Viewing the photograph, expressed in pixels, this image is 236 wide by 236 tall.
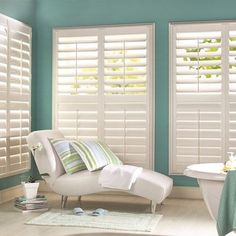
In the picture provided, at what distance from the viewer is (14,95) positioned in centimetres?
616

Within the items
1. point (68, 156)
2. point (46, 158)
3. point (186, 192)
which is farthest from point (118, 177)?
point (186, 192)

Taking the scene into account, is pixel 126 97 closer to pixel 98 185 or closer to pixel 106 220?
pixel 98 185

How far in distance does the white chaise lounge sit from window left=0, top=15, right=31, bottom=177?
413mm

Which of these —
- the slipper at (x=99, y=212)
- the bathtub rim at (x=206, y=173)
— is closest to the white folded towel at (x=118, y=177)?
the slipper at (x=99, y=212)

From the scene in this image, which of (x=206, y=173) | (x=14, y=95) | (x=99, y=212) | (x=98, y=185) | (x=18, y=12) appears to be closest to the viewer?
(x=206, y=173)

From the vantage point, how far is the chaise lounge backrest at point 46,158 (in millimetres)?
5637

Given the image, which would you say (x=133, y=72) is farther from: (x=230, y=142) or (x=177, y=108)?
(x=230, y=142)

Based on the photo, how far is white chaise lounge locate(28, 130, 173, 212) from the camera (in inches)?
211

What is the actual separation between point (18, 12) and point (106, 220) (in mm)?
2854

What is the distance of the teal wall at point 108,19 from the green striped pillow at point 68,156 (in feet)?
2.73

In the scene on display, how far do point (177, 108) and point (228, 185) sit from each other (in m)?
3.24

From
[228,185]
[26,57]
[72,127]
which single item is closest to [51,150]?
[72,127]

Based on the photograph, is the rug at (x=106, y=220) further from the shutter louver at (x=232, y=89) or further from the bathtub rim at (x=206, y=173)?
the shutter louver at (x=232, y=89)

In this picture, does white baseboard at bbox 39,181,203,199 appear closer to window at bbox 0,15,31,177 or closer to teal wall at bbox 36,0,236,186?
teal wall at bbox 36,0,236,186
